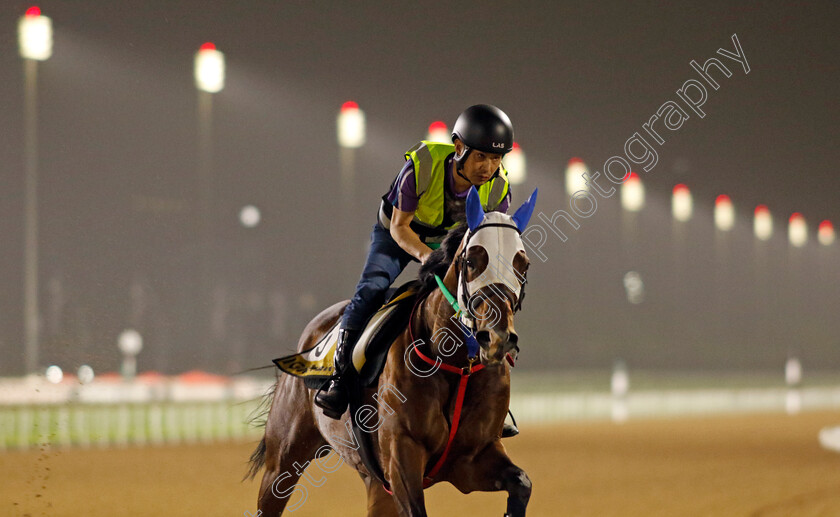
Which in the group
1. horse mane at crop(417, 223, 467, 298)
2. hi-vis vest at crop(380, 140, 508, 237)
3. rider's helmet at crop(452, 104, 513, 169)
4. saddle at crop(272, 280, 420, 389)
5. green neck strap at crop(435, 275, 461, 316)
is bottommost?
saddle at crop(272, 280, 420, 389)

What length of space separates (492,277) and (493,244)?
177 millimetres

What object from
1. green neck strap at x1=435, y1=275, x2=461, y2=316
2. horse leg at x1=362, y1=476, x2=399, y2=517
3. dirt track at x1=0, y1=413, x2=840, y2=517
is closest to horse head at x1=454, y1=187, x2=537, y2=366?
green neck strap at x1=435, y1=275, x2=461, y2=316

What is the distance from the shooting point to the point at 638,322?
8412 cm

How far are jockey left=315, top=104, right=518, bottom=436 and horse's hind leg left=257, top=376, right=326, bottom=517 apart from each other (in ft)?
2.32

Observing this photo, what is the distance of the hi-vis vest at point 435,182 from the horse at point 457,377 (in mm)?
547

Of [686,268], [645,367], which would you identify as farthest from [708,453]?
[686,268]

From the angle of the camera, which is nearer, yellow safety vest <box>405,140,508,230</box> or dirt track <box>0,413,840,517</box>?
yellow safety vest <box>405,140,508,230</box>

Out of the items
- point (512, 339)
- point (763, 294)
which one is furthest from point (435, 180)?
point (763, 294)

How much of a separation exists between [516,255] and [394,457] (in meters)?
1.26

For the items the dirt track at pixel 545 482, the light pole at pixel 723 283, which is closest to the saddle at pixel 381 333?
the dirt track at pixel 545 482

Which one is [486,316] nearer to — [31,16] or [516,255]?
[516,255]

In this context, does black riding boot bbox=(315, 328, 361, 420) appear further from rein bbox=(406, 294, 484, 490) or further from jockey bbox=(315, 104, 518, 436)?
rein bbox=(406, 294, 484, 490)

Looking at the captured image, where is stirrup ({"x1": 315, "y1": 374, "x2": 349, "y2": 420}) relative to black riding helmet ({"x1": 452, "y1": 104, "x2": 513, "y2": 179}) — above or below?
Result: below

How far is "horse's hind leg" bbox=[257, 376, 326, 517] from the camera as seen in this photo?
6504 millimetres
